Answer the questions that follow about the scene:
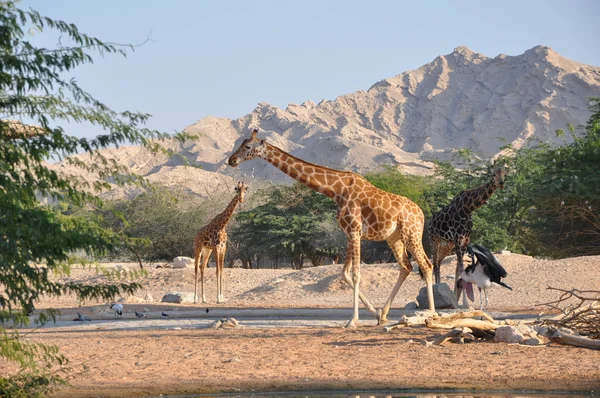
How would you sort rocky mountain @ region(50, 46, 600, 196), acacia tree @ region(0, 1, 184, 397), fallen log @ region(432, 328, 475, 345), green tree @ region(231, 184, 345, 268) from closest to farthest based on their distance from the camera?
acacia tree @ region(0, 1, 184, 397), fallen log @ region(432, 328, 475, 345), green tree @ region(231, 184, 345, 268), rocky mountain @ region(50, 46, 600, 196)

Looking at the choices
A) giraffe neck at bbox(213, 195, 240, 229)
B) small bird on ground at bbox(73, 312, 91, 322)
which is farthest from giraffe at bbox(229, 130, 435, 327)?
giraffe neck at bbox(213, 195, 240, 229)

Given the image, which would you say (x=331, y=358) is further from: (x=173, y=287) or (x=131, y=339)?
(x=173, y=287)

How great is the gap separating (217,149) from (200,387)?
109622 mm

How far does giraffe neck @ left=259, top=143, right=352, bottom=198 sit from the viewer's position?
1636 cm

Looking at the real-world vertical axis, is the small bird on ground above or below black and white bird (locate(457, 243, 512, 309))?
below

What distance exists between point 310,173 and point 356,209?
47.0 inches

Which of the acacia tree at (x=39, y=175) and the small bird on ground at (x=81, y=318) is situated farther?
the small bird on ground at (x=81, y=318)

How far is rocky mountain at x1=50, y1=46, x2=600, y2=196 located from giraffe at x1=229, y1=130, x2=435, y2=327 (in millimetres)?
85171

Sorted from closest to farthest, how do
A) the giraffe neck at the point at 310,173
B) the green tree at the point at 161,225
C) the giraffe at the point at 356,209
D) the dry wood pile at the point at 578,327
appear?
1. the dry wood pile at the point at 578,327
2. the giraffe at the point at 356,209
3. the giraffe neck at the point at 310,173
4. the green tree at the point at 161,225

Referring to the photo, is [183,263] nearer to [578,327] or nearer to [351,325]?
[351,325]

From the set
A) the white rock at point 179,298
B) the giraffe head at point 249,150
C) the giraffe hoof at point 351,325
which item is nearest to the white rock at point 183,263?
the white rock at point 179,298

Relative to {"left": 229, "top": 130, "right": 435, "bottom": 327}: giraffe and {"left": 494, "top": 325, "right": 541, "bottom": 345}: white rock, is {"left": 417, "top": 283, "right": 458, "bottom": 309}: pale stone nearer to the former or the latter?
{"left": 229, "top": 130, "right": 435, "bottom": 327}: giraffe

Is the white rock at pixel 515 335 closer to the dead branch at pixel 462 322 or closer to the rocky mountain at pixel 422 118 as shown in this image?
the dead branch at pixel 462 322

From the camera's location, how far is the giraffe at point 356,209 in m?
16.1
